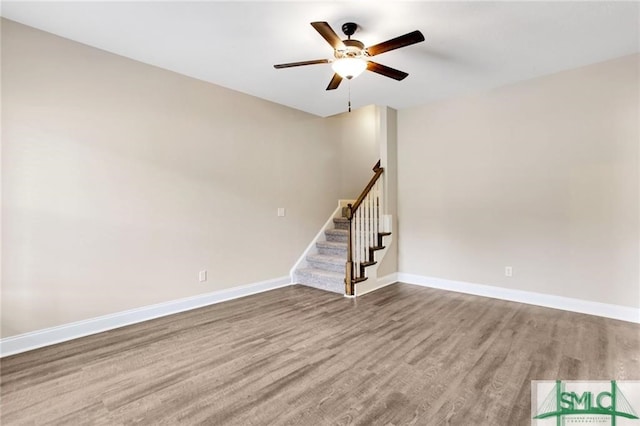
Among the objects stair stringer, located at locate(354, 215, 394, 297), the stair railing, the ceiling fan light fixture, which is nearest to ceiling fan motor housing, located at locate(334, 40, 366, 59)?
the ceiling fan light fixture

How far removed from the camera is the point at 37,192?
2750mm

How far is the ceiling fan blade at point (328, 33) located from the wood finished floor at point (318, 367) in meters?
2.54

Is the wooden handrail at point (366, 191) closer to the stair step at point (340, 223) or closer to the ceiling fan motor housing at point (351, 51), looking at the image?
the stair step at point (340, 223)

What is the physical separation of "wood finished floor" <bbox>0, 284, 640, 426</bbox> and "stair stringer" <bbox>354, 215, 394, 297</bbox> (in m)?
0.69

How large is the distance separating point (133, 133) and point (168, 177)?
1.90 feet

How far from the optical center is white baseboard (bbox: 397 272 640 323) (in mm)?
3355

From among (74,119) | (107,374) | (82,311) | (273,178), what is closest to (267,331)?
(107,374)

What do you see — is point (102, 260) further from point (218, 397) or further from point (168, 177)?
point (218, 397)

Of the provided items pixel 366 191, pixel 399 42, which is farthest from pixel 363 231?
pixel 399 42

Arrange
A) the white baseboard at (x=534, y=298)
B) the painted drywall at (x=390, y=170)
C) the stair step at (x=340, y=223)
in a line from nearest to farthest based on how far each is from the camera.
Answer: the white baseboard at (x=534, y=298), the painted drywall at (x=390, y=170), the stair step at (x=340, y=223)

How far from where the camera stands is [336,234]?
5.45 metres

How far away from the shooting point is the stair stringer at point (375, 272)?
4.38 metres

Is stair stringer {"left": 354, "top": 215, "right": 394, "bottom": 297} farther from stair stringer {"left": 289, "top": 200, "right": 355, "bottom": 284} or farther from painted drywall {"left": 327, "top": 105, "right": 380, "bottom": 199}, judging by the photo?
painted drywall {"left": 327, "top": 105, "right": 380, "bottom": 199}

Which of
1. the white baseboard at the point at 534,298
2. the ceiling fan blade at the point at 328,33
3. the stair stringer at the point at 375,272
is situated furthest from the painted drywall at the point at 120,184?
the white baseboard at the point at 534,298
